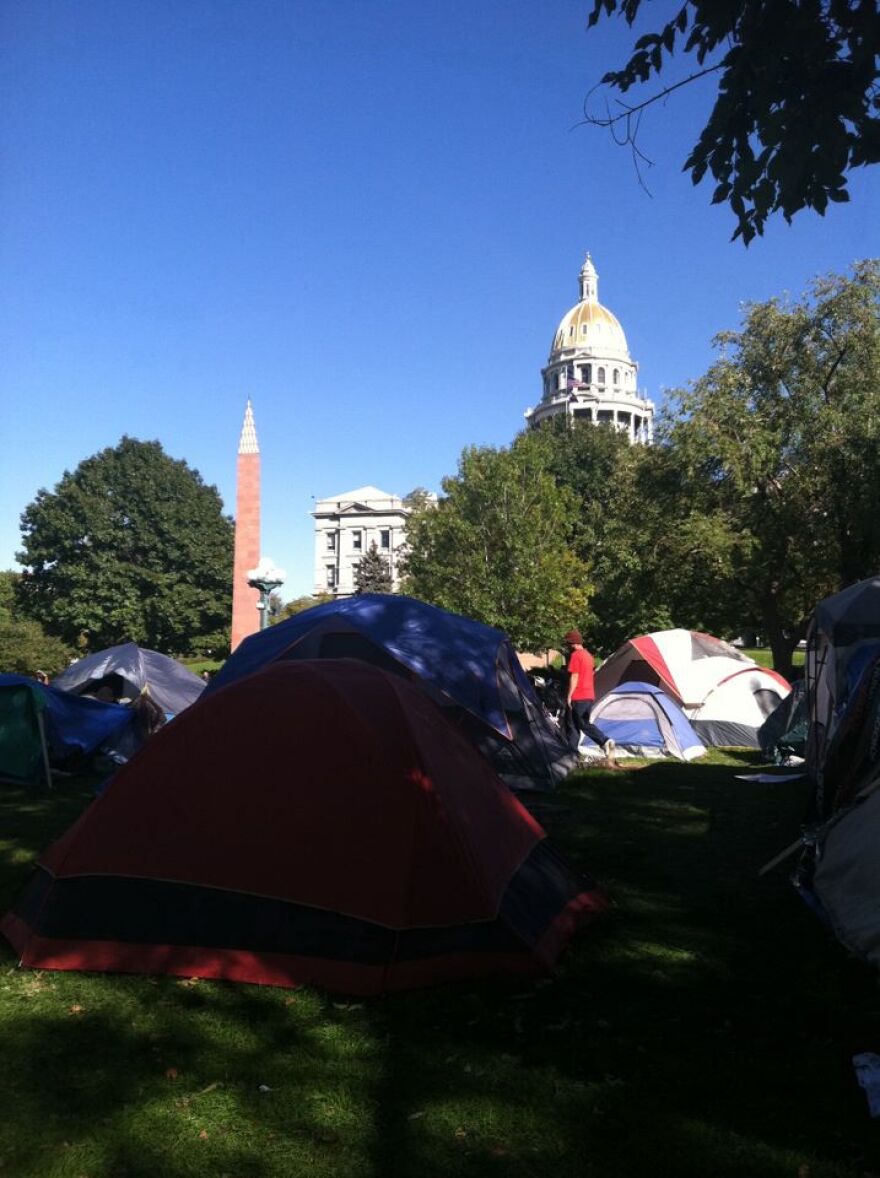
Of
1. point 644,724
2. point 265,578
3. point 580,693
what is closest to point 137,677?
point 265,578

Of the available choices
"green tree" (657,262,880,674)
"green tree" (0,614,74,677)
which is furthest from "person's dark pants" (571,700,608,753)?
"green tree" (0,614,74,677)

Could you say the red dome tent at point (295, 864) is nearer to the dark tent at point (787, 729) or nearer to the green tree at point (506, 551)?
the dark tent at point (787, 729)

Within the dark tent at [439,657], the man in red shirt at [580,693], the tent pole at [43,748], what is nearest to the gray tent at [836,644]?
the man in red shirt at [580,693]

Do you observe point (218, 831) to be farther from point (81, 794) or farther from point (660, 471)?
point (660, 471)

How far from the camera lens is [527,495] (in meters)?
34.8

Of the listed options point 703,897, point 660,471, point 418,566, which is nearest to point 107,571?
point 418,566

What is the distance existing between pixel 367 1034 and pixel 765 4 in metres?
5.01

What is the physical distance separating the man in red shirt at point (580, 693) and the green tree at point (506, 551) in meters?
19.0

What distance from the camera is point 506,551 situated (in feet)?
112

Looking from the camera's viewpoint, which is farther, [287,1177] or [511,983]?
[511,983]

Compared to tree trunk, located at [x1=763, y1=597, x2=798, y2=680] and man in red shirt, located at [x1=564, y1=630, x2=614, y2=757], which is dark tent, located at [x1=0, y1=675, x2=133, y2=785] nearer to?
man in red shirt, located at [x1=564, y1=630, x2=614, y2=757]

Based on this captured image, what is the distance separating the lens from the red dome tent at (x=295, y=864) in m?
4.89

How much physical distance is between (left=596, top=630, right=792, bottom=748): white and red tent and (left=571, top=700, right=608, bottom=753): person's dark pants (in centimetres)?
324

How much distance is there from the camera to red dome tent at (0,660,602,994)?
4.89 metres
